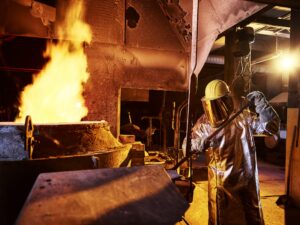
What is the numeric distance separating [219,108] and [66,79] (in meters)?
2.73

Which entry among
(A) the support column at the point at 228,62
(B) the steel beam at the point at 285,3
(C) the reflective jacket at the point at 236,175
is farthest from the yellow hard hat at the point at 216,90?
(A) the support column at the point at 228,62

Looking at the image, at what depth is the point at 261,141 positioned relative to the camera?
1303 cm

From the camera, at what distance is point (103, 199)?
161 cm

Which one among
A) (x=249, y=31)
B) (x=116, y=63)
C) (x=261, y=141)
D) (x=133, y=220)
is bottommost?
(x=261, y=141)

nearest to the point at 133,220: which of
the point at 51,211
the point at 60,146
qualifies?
the point at 51,211

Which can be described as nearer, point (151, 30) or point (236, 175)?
point (236, 175)

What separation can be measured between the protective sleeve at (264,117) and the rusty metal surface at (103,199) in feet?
7.52

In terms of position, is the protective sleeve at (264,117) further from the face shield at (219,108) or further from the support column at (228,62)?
the support column at (228,62)

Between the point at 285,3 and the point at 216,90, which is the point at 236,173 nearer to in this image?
the point at 216,90

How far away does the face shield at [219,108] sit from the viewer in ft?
11.3

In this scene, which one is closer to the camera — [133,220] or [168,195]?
[133,220]

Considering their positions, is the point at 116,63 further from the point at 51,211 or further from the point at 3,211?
the point at 51,211

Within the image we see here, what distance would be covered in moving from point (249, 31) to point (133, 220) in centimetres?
525

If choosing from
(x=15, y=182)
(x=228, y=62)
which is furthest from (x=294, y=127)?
(x=15, y=182)
